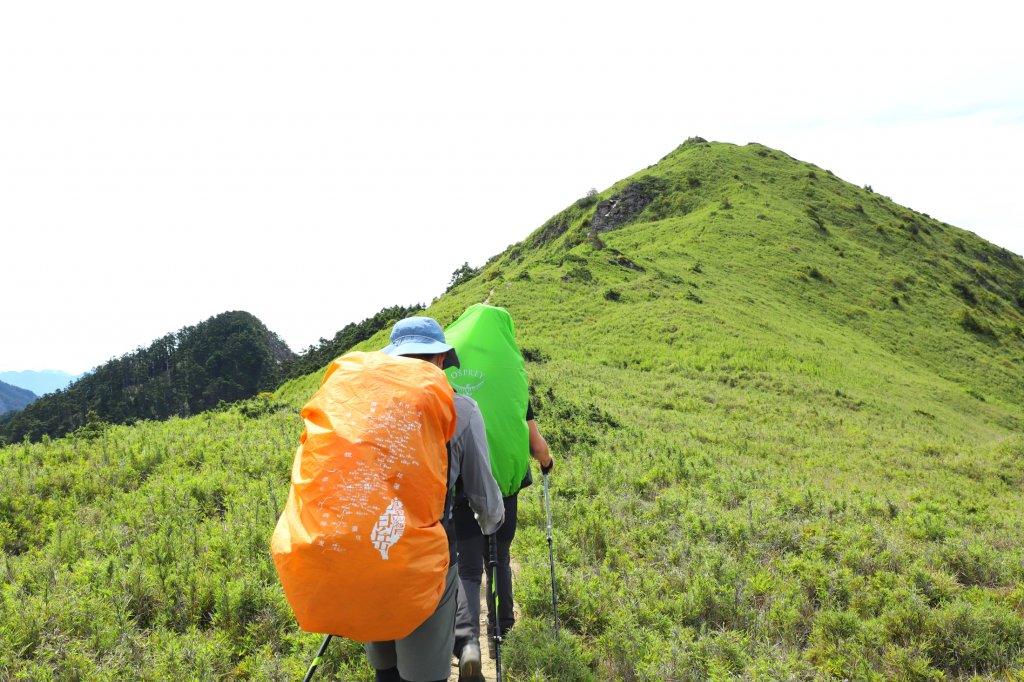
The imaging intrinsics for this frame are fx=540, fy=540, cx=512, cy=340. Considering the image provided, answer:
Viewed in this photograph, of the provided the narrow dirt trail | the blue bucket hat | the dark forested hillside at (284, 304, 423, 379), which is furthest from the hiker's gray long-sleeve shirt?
the dark forested hillside at (284, 304, 423, 379)

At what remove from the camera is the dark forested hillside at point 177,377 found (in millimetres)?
94812

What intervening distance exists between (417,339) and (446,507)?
1102mm

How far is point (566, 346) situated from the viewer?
86.5 feet

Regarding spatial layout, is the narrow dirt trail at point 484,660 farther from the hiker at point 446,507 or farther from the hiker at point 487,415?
the hiker at point 446,507

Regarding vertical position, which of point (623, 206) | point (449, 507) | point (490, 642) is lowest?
point (490, 642)

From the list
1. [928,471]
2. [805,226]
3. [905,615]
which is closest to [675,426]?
[928,471]

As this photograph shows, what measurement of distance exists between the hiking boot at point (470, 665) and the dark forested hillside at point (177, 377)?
94.7 m

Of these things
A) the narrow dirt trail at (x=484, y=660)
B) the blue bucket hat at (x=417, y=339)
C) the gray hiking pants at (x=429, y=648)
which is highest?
the blue bucket hat at (x=417, y=339)

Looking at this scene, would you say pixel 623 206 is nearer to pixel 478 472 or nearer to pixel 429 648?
pixel 478 472

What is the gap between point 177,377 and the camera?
106688 mm

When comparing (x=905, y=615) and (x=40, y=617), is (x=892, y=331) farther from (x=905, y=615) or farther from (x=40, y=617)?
(x=40, y=617)

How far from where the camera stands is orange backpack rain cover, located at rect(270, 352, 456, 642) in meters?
2.41

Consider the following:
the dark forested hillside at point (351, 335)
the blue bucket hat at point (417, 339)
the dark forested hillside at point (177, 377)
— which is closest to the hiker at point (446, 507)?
the blue bucket hat at point (417, 339)

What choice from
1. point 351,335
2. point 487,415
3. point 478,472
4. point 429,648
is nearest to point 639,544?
point 487,415
